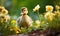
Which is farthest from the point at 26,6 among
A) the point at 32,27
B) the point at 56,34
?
the point at 56,34

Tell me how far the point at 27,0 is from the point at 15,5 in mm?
99

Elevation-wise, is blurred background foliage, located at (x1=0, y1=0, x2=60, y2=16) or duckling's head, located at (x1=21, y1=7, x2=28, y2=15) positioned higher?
blurred background foliage, located at (x1=0, y1=0, x2=60, y2=16)

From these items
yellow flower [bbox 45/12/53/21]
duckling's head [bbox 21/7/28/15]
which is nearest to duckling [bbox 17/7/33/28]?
duckling's head [bbox 21/7/28/15]

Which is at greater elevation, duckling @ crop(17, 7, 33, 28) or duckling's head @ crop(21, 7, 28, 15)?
duckling's head @ crop(21, 7, 28, 15)

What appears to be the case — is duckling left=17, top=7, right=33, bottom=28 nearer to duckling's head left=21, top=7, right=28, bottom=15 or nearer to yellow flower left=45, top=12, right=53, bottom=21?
duckling's head left=21, top=7, right=28, bottom=15

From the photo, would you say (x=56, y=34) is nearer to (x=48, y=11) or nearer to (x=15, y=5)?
(x=48, y=11)

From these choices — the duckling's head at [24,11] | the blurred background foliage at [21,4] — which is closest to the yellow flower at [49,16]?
the blurred background foliage at [21,4]

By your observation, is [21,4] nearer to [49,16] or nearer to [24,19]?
[24,19]

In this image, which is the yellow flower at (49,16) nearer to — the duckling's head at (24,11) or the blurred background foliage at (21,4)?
the blurred background foliage at (21,4)

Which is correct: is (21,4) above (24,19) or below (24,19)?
above

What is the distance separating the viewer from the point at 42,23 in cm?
141

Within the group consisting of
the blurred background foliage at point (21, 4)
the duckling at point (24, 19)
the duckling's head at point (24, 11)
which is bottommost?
the duckling at point (24, 19)

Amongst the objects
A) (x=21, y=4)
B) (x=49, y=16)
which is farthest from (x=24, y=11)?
(x=49, y=16)

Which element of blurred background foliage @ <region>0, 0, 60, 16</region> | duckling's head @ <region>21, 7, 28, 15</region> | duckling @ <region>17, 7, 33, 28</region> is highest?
blurred background foliage @ <region>0, 0, 60, 16</region>
